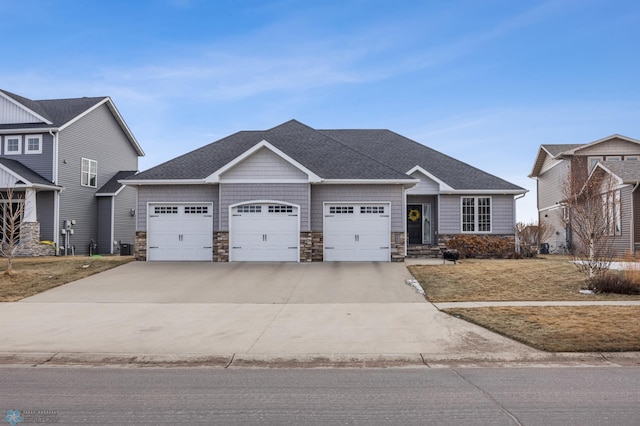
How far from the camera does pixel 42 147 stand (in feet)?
86.7

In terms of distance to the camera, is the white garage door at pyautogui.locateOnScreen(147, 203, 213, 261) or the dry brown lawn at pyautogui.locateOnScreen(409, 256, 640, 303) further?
the white garage door at pyautogui.locateOnScreen(147, 203, 213, 261)

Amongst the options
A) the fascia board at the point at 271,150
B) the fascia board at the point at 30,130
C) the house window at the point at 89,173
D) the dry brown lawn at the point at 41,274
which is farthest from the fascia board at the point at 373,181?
the house window at the point at 89,173

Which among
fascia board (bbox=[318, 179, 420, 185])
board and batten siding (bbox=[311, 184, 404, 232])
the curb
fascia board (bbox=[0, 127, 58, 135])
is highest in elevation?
fascia board (bbox=[0, 127, 58, 135])

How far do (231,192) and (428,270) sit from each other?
26.8ft

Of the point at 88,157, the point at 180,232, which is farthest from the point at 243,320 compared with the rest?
the point at 88,157

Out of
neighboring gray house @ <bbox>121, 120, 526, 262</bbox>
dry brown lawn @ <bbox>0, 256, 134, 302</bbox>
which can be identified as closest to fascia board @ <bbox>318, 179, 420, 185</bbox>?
neighboring gray house @ <bbox>121, 120, 526, 262</bbox>

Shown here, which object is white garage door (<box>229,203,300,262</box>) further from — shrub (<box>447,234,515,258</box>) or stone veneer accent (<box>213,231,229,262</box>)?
shrub (<box>447,234,515,258</box>)

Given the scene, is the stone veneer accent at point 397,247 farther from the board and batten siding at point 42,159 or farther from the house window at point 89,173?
the house window at point 89,173

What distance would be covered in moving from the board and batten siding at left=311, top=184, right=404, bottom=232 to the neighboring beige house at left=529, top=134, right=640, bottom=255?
19.9 feet

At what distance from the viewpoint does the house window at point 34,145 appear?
2647cm

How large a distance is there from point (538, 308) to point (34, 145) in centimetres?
2530

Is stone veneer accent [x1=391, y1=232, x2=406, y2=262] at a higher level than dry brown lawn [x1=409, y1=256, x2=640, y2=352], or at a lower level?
higher

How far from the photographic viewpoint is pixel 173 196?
21.2 meters

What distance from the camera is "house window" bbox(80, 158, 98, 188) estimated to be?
93.7 ft
